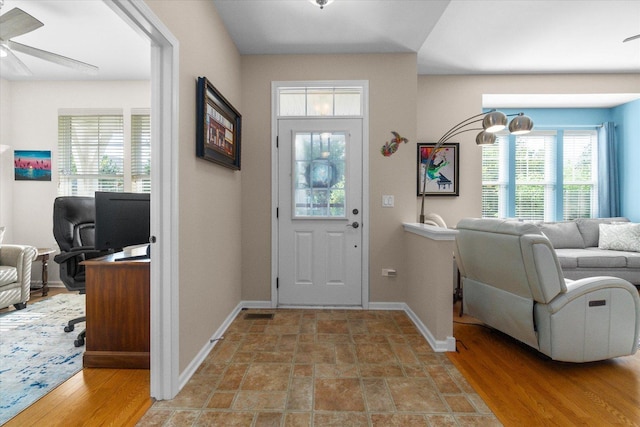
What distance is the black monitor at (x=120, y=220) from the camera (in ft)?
6.97

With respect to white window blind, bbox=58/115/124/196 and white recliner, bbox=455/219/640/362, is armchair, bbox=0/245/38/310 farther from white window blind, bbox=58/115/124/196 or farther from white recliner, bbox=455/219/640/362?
white recliner, bbox=455/219/640/362

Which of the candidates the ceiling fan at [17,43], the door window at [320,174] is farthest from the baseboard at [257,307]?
the ceiling fan at [17,43]

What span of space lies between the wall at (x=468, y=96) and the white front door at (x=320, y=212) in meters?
1.28

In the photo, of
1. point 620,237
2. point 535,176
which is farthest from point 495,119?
point 620,237

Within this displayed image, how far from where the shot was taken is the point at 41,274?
4.02m

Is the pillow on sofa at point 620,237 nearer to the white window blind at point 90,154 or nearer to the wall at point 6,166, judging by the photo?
the white window blind at point 90,154

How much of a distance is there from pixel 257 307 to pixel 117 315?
4.74 ft

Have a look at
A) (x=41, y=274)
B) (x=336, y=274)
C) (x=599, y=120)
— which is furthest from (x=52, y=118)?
(x=599, y=120)

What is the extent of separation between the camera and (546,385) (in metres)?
1.89

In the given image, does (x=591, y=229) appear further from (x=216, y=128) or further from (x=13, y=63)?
(x=13, y=63)

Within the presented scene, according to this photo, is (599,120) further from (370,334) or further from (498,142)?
(370,334)

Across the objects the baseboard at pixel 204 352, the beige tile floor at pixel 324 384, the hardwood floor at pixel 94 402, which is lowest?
the hardwood floor at pixel 94 402

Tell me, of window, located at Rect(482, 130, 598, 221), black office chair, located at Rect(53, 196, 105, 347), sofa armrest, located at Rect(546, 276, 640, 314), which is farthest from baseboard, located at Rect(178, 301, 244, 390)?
window, located at Rect(482, 130, 598, 221)

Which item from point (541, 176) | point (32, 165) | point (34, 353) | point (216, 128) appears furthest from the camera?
point (541, 176)
